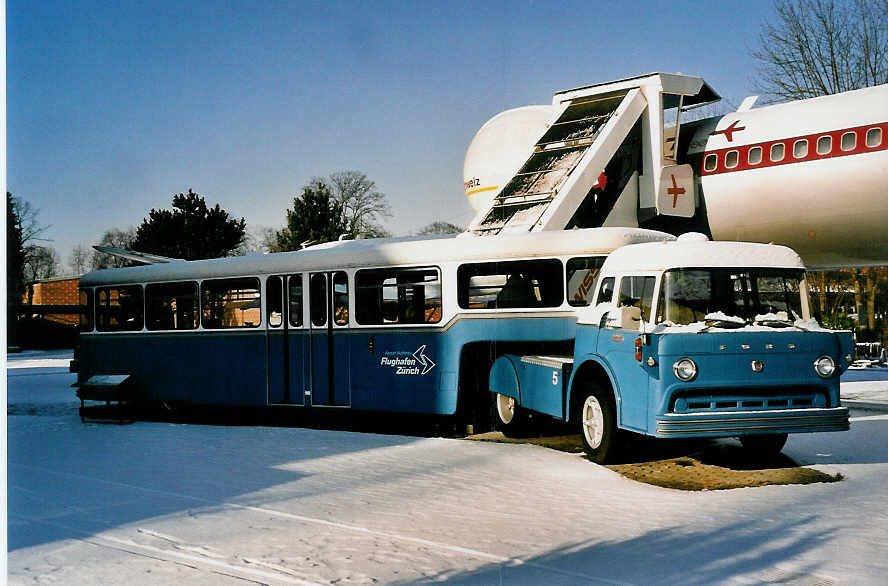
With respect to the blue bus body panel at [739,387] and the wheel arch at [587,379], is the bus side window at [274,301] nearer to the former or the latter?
the wheel arch at [587,379]

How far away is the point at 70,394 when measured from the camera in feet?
71.1

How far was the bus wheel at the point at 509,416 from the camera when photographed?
12.4 metres

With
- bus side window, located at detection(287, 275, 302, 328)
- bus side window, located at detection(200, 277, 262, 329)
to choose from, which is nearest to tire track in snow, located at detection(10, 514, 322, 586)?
bus side window, located at detection(287, 275, 302, 328)

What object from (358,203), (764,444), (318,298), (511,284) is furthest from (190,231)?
(764,444)

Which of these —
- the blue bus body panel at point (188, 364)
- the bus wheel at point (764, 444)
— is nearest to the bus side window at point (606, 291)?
the bus wheel at point (764, 444)

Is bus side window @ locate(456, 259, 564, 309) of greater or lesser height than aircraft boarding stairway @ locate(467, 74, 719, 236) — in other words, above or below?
below

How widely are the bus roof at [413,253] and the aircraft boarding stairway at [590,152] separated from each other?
2844 mm

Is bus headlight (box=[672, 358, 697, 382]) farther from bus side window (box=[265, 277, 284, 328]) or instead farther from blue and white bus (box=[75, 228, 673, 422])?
bus side window (box=[265, 277, 284, 328])

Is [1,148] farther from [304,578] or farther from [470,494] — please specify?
[470,494]

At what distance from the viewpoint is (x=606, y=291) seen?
10391 mm

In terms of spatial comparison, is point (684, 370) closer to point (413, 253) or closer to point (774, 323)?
point (774, 323)

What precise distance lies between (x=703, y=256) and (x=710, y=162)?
379 inches

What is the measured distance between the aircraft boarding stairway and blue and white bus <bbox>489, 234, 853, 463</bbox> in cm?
610

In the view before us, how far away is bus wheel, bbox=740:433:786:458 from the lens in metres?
10.3
